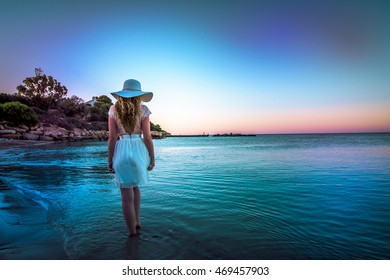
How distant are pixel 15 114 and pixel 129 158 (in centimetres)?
4316

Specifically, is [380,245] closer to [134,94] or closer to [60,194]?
[134,94]

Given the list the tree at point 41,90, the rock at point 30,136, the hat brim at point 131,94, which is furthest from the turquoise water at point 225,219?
the tree at point 41,90

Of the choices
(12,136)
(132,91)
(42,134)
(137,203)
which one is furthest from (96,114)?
(132,91)

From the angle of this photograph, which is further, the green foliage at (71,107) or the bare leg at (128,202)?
the green foliage at (71,107)

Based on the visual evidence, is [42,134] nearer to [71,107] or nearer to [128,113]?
[71,107]

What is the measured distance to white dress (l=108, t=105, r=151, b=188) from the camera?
3.00 metres

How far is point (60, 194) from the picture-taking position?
5859 millimetres

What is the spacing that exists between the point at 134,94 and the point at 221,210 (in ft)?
9.97

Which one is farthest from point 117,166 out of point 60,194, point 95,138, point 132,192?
point 95,138

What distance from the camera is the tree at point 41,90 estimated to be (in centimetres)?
5609

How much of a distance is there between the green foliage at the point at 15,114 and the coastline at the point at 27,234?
1558 inches

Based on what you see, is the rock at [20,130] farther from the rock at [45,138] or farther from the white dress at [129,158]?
the white dress at [129,158]

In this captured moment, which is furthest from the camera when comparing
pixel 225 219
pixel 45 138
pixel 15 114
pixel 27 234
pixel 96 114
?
pixel 96 114

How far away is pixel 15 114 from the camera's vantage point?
35.2 meters
